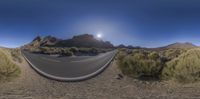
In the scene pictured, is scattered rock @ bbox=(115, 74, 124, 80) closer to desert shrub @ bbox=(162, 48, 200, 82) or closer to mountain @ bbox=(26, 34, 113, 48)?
desert shrub @ bbox=(162, 48, 200, 82)

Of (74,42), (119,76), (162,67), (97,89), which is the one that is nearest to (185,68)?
(162,67)

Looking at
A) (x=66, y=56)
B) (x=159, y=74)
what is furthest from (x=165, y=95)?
(x=66, y=56)

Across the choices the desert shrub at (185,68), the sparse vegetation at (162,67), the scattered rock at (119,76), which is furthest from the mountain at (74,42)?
the scattered rock at (119,76)

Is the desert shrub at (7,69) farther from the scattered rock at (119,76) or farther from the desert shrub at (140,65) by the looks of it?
the desert shrub at (140,65)

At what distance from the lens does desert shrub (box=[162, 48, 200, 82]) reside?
2739cm

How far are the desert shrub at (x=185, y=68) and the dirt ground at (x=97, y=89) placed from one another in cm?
88

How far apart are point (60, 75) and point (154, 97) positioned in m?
9.56

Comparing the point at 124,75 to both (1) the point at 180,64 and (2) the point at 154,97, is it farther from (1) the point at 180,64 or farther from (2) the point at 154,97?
(2) the point at 154,97

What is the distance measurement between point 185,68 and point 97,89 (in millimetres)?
6740

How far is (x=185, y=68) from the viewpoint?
2823cm

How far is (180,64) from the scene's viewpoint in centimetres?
2912

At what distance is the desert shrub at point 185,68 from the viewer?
89.9 ft

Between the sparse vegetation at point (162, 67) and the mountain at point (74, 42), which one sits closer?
the sparse vegetation at point (162, 67)

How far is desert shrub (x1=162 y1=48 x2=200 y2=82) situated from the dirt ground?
2.89ft
